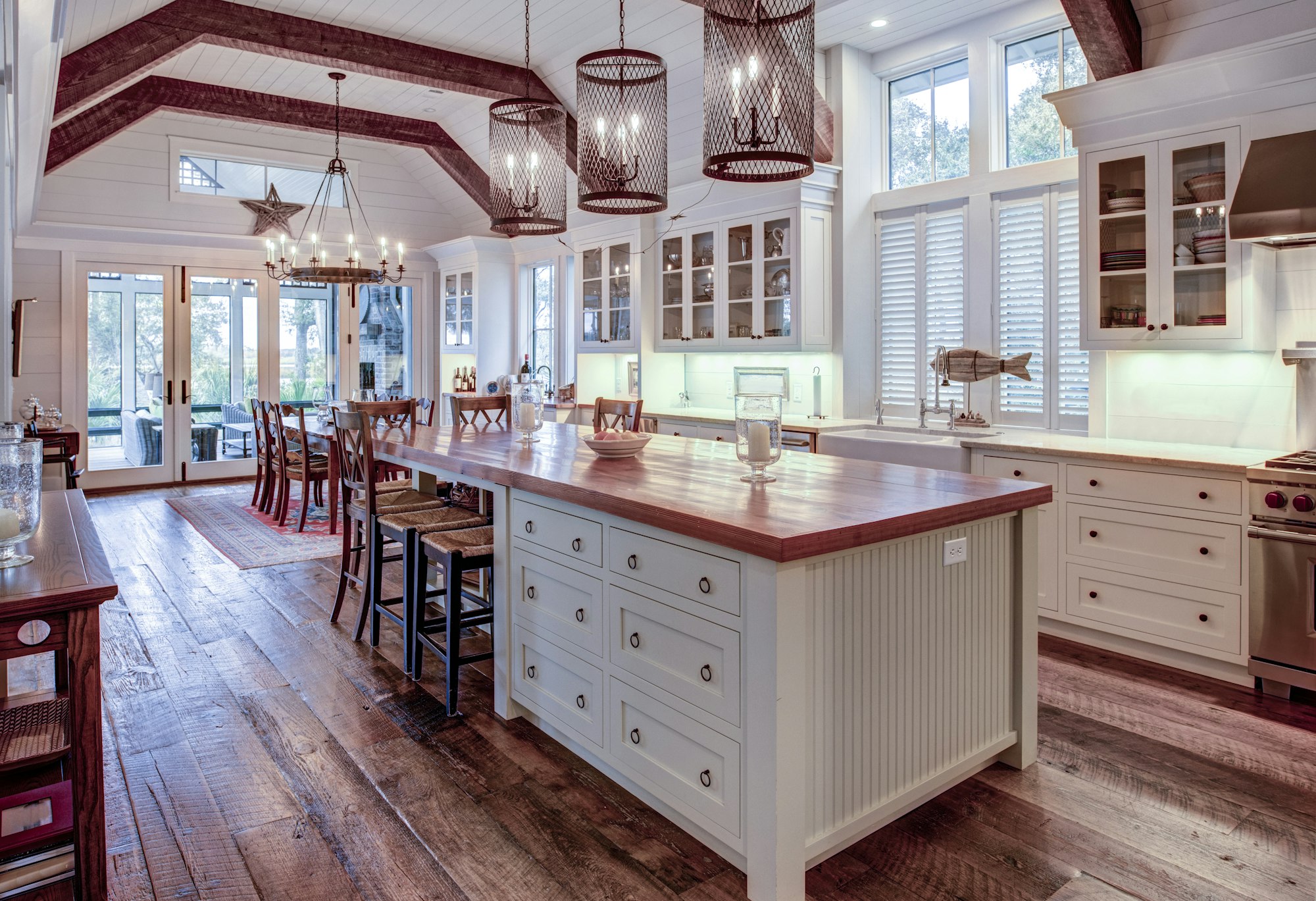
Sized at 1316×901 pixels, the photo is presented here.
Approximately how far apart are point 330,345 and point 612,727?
8338 millimetres

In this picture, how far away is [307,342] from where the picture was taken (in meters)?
9.46

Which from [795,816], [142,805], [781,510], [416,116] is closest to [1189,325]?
[781,510]

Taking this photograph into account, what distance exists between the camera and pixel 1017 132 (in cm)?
489

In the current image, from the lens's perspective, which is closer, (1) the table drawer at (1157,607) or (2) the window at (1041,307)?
(1) the table drawer at (1157,607)

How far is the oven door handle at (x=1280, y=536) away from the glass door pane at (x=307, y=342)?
8.80 metres

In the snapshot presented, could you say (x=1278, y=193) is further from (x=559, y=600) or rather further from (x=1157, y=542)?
(x=559, y=600)

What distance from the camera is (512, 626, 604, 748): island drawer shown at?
2510 mm

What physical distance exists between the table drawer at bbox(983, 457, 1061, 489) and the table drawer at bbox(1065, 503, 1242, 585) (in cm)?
16

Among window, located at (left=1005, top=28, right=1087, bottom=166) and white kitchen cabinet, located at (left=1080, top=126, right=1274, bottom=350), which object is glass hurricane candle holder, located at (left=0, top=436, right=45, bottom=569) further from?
window, located at (left=1005, top=28, right=1087, bottom=166)

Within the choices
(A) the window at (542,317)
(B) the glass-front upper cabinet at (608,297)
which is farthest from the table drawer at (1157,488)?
(A) the window at (542,317)

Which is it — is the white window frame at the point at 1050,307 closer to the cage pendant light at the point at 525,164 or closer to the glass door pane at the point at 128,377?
the cage pendant light at the point at 525,164

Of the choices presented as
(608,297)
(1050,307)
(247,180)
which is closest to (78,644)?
(1050,307)

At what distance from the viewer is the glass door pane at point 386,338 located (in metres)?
9.87

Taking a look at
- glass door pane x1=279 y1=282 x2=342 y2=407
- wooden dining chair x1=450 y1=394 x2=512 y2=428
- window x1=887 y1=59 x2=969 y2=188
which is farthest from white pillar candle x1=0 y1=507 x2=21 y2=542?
glass door pane x1=279 y1=282 x2=342 y2=407
